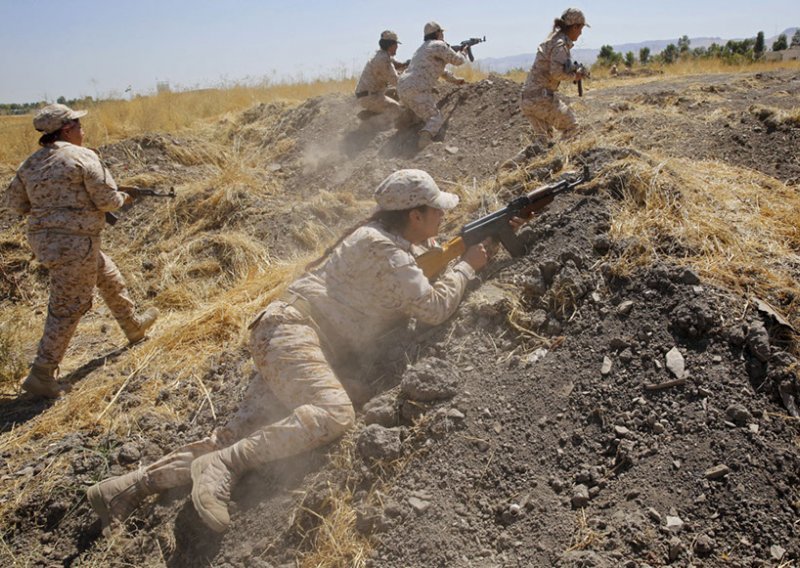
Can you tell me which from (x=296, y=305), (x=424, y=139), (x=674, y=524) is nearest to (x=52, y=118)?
(x=296, y=305)

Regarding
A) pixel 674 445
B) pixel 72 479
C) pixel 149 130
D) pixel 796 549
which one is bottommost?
pixel 72 479

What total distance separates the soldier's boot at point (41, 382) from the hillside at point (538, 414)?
4.8 inches

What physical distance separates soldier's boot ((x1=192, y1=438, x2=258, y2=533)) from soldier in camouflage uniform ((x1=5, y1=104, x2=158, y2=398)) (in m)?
2.32

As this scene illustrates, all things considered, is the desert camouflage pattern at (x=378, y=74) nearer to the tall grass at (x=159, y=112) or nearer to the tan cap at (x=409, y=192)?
the tall grass at (x=159, y=112)

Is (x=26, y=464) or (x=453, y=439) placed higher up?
(x=453, y=439)

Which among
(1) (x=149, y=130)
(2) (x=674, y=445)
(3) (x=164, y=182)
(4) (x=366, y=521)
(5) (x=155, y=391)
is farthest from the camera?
(1) (x=149, y=130)

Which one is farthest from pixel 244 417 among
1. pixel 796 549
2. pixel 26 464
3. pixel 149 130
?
pixel 149 130

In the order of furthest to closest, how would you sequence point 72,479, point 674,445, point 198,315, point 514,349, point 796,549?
1. point 198,315
2. point 72,479
3. point 514,349
4. point 674,445
5. point 796,549

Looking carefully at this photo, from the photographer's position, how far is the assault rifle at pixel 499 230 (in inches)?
141

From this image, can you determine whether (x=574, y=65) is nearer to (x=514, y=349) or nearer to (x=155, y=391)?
(x=514, y=349)

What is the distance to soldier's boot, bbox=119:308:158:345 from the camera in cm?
516

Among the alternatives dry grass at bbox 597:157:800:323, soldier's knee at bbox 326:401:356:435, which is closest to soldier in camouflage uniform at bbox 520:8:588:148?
dry grass at bbox 597:157:800:323

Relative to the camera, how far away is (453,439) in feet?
9.30

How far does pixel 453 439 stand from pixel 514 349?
68 centimetres
